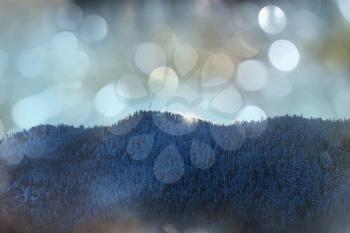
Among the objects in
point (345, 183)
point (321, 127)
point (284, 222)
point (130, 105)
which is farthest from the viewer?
point (130, 105)

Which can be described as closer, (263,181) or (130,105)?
(263,181)

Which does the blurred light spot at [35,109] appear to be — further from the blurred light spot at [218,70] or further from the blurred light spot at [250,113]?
the blurred light spot at [250,113]

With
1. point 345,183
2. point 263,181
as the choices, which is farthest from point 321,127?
point 263,181

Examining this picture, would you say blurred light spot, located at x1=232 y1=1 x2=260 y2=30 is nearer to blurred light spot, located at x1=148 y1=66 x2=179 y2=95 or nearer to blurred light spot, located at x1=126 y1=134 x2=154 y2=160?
blurred light spot, located at x1=148 y1=66 x2=179 y2=95

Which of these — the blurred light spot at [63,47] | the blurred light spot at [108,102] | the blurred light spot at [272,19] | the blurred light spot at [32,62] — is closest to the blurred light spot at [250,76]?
the blurred light spot at [272,19]

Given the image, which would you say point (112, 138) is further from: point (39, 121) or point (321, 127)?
point (321, 127)

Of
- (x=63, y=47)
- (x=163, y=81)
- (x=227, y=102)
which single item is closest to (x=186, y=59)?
(x=163, y=81)
